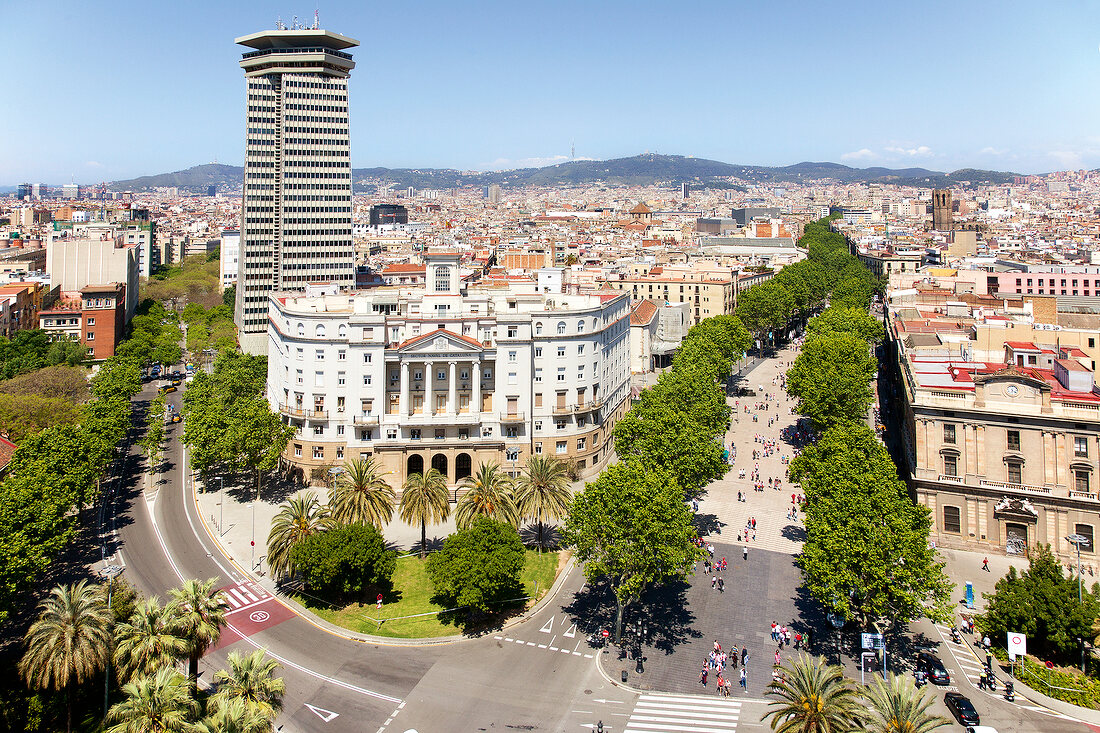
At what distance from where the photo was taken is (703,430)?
6919 cm

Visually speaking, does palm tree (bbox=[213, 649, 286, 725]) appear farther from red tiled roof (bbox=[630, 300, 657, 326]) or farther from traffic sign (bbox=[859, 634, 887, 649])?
red tiled roof (bbox=[630, 300, 657, 326])

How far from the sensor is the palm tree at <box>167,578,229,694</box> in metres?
37.5

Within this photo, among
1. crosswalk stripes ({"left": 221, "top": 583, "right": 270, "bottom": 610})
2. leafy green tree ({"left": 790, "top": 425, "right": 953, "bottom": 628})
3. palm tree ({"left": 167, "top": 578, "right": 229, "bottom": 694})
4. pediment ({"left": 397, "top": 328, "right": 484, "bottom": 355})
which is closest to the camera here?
palm tree ({"left": 167, "top": 578, "right": 229, "bottom": 694})

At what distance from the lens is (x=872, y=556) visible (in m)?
43.8

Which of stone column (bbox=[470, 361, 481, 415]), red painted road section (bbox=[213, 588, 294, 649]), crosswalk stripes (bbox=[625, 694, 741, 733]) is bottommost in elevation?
crosswalk stripes (bbox=[625, 694, 741, 733])

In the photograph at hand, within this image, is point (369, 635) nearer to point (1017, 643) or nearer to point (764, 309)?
point (1017, 643)

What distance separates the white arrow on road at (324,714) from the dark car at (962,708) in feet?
111

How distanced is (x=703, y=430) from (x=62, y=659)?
51.3m

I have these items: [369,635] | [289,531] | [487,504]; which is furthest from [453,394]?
[369,635]

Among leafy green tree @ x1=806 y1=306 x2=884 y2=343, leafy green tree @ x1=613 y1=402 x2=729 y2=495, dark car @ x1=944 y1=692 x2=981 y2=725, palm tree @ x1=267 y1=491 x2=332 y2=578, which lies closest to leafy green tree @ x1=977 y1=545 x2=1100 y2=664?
dark car @ x1=944 y1=692 x2=981 y2=725

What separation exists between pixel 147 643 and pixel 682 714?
28.2 metres

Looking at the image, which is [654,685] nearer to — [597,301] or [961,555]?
[961,555]

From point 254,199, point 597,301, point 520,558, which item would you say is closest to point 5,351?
point 254,199

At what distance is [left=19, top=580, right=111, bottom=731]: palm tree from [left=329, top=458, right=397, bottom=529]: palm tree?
19.2 metres
